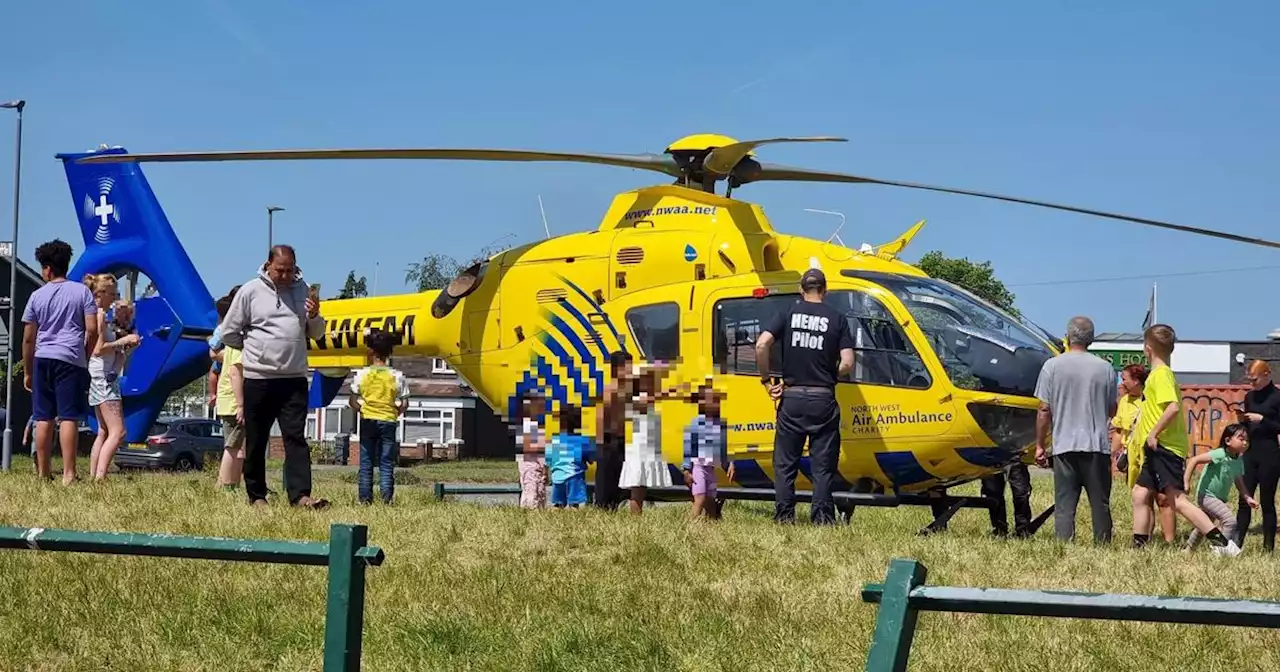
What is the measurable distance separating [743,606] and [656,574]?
0.73 m

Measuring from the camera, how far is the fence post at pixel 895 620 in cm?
345

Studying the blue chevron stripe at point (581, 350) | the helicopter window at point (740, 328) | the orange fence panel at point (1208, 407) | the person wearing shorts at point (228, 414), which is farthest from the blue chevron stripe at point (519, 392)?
the orange fence panel at point (1208, 407)

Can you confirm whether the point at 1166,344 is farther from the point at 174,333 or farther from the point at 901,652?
the point at 174,333

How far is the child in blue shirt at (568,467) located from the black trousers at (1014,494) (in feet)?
10.8

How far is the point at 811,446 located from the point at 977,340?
176 centimetres

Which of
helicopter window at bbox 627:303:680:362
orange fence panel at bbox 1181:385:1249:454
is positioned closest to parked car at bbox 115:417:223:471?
orange fence panel at bbox 1181:385:1249:454

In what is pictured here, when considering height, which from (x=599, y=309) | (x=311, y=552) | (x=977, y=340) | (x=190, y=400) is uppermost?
(x=190, y=400)

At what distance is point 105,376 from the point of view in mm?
11352

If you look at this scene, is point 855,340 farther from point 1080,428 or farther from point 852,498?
point 1080,428

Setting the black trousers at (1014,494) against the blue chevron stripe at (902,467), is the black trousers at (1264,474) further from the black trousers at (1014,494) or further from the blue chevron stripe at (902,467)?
the blue chevron stripe at (902,467)

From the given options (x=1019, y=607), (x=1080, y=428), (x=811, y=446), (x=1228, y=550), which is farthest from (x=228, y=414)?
(x=1019, y=607)

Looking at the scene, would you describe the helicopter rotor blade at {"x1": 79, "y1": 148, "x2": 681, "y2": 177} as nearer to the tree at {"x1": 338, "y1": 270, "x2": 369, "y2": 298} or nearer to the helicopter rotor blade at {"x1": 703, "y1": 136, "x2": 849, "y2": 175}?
the helicopter rotor blade at {"x1": 703, "y1": 136, "x2": 849, "y2": 175}

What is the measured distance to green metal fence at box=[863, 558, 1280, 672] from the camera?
3170mm

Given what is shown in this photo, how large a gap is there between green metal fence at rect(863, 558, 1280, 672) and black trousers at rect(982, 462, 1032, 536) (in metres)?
7.94
